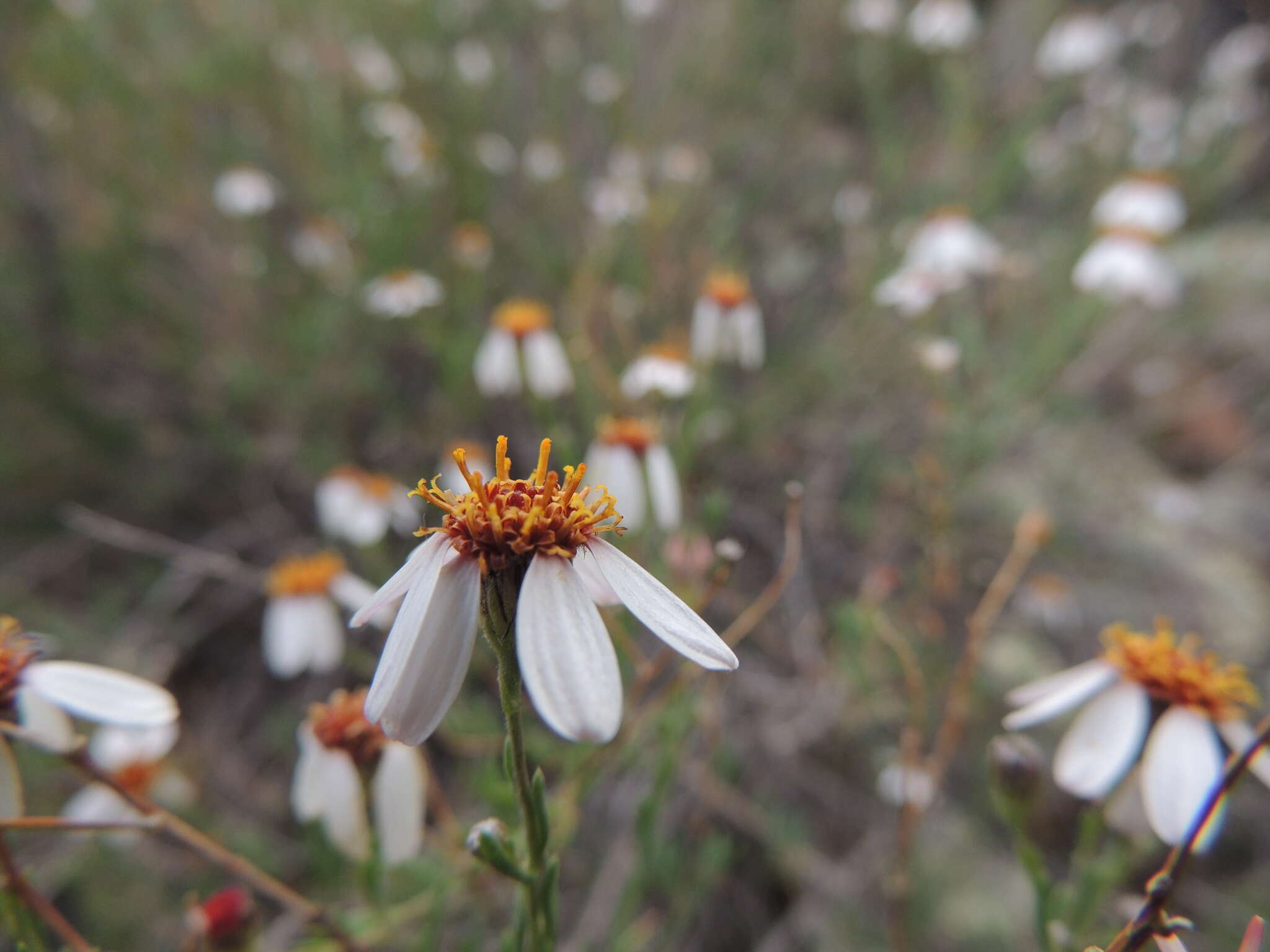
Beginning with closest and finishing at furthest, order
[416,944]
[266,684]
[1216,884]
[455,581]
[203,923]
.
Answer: [455,581]
[203,923]
[416,944]
[1216,884]
[266,684]

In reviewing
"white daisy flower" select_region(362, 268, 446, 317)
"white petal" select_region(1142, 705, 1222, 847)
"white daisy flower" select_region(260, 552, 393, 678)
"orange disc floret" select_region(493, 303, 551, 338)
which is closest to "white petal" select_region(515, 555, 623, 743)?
"white petal" select_region(1142, 705, 1222, 847)

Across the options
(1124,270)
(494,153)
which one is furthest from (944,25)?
(494,153)

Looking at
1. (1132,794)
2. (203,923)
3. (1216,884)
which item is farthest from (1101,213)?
(203,923)

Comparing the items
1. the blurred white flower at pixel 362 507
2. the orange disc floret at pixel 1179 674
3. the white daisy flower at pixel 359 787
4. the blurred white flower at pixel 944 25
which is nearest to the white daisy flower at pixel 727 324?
the blurred white flower at pixel 362 507

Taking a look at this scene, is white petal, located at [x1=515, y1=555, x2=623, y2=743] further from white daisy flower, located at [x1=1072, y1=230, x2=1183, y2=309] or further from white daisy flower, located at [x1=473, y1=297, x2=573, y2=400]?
white daisy flower, located at [x1=1072, y1=230, x2=1183, y2=309]

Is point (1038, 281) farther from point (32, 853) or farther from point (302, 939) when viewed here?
point (32, 853)
